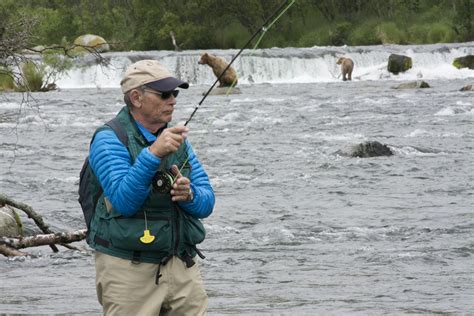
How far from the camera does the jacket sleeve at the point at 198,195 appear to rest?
166 inches

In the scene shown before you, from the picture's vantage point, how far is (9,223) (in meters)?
9.97

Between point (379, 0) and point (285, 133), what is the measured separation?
172 ft

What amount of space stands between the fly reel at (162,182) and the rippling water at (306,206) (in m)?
1.73

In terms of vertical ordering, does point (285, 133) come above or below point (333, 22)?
above

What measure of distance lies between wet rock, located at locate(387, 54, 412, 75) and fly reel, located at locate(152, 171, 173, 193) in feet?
121

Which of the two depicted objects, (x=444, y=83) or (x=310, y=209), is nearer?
(x=310, y=209)

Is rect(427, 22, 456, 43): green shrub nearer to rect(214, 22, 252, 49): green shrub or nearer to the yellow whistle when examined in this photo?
rect(214, 22, 252, 49): green shrub

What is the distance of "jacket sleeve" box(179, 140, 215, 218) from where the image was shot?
13.8ft

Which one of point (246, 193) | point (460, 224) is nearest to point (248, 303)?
point (460, 224)

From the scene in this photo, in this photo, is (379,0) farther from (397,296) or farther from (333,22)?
(397,296)

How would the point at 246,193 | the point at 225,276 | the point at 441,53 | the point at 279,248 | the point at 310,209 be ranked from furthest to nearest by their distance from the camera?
the point at 441,53 < the point at 246,193 < the point at 310,209 < the point at 279,248 < the point at 225,276

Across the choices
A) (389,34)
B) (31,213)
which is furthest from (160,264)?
(389,34)

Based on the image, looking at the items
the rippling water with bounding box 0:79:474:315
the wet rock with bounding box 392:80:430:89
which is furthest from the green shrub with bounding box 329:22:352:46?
the rippling water with bounding box 0:79:474:315

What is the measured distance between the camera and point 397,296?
26.0ft
